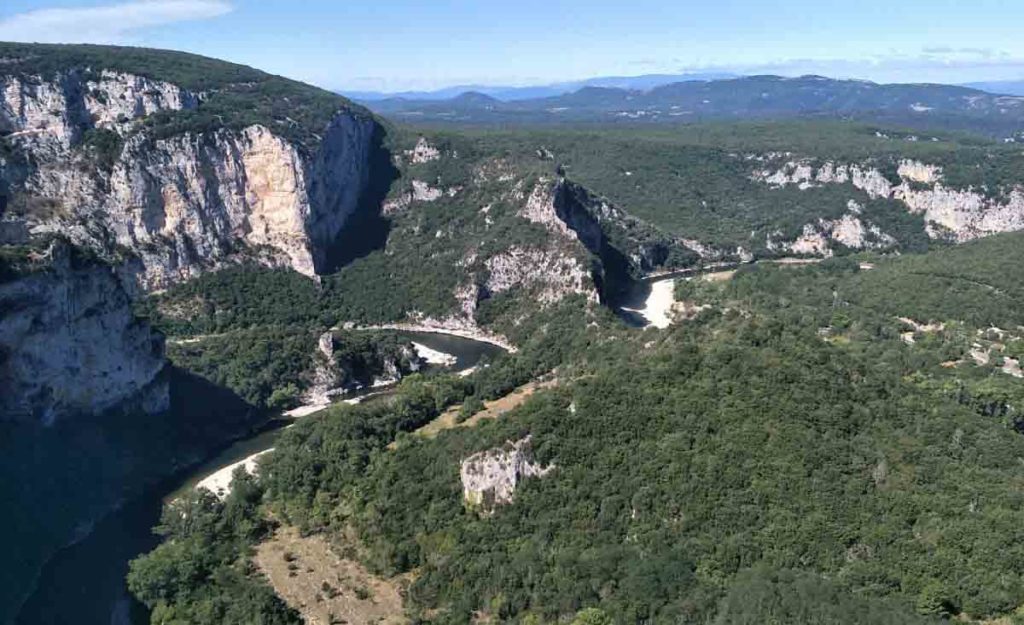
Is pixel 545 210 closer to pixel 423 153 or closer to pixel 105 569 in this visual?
pixel 423 153

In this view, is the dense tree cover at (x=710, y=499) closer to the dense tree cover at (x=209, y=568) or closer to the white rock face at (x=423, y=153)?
the dense tree cover at (x=209, y=568)

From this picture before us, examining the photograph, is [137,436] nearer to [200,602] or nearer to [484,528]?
[200,602]

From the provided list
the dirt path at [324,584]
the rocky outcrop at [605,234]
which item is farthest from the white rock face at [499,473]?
the rocky outcrop at [605,234]

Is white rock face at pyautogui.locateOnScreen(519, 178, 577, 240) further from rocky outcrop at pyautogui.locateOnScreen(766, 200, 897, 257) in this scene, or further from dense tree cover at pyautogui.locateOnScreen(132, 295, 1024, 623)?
rocky outcrop at pyautogui.locateOnScreen(766, 200, 897, 257)

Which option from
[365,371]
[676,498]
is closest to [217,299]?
[365,371]

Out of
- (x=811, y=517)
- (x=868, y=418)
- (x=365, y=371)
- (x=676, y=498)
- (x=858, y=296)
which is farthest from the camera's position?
(x=858, y=296)
